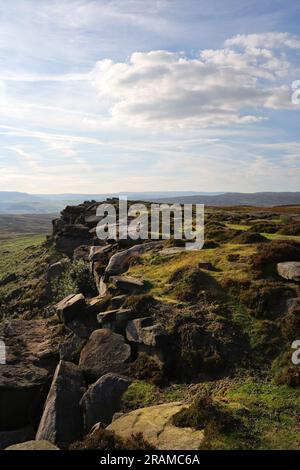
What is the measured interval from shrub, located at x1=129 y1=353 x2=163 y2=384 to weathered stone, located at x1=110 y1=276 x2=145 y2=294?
6729 mm

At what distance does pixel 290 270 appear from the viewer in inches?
964

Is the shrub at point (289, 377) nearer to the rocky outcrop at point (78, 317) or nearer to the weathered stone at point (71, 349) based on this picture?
the weathered stone at point (71, 349)

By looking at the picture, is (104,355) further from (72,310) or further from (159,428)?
(159,428)

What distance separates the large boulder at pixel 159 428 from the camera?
48.1 feet

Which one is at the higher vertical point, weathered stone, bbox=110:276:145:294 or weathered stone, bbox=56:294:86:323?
weathered stone, bbox=110:276:145:294

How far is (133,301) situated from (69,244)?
105 feet

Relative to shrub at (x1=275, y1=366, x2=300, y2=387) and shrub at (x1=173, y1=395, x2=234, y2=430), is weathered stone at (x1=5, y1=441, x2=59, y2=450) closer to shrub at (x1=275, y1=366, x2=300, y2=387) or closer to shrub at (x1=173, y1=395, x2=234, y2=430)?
shrub at (x1=173, y1=395, x2=234, y2=430)

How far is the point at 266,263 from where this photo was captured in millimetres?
26719

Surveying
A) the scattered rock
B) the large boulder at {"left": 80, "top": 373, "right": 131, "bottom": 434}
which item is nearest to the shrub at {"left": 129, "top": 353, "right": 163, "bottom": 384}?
the large boulder at {"left": 80, "top": 373, "right": 131, "bottom": 434}

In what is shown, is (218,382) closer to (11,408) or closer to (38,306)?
(11,408)

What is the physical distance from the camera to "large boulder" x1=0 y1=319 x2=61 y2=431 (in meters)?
20.6

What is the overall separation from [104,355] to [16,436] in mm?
5586
